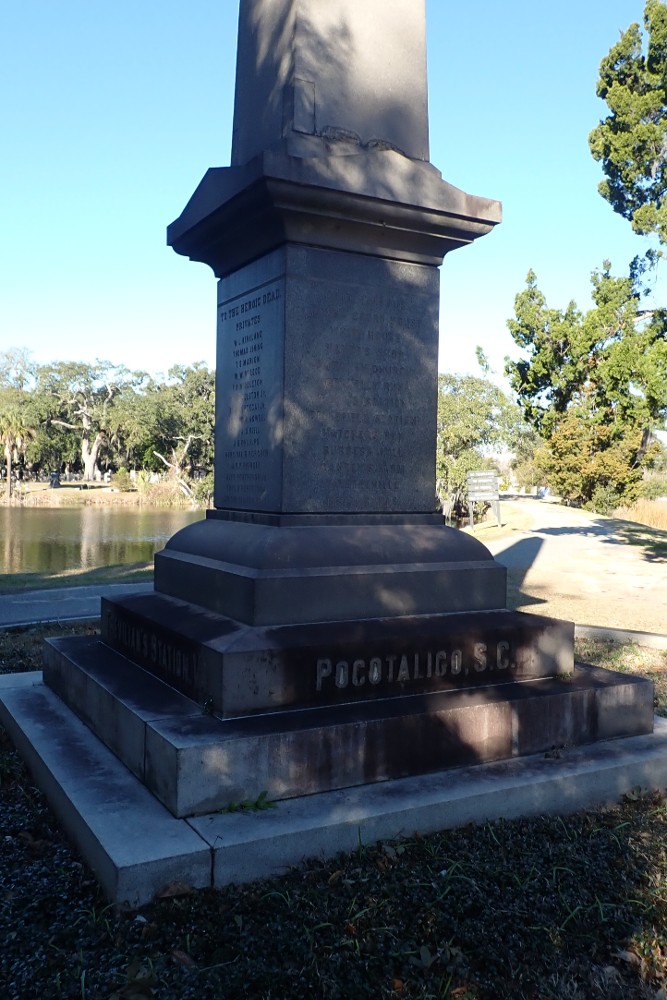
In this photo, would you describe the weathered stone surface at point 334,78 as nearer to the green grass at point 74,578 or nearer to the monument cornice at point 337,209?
the monument cornice at point 337,209

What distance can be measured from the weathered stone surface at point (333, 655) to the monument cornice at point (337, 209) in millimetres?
2076

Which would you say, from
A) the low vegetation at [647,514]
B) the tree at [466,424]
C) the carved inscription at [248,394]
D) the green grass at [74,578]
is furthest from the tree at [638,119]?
the tree at [466,424]

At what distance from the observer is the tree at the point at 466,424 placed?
36406 mm

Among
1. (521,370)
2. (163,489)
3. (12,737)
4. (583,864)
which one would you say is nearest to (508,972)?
(583,864)

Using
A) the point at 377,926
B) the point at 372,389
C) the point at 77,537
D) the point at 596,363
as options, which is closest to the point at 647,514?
the point at 596,363

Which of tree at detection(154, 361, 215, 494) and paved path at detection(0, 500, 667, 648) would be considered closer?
paved path at detection(0, 500, 667, 648)

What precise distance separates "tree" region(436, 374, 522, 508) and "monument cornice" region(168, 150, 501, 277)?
31.2 meters

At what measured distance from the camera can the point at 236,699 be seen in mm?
3623

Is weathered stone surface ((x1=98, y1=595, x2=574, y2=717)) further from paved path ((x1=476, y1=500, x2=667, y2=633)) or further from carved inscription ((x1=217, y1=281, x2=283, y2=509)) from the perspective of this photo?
paved path ((x1=476, y1=500, x2=667, y2=633))

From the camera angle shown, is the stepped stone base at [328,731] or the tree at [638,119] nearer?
the stepped stone base at [328,731]

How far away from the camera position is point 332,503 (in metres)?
4.56

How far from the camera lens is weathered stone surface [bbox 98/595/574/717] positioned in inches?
145

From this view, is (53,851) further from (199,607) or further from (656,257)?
(656,257)

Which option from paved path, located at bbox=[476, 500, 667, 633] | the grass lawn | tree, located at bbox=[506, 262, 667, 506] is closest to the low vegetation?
paved path, located at bbox=[476, 500, 667, 633]
